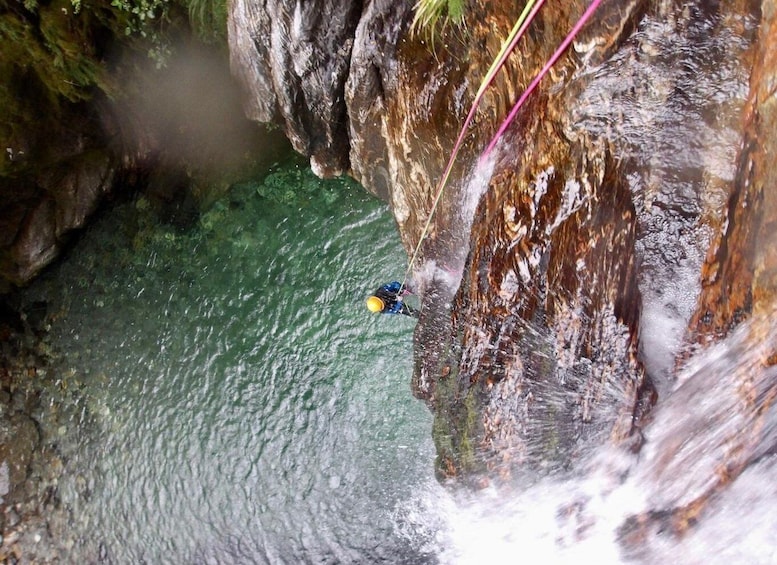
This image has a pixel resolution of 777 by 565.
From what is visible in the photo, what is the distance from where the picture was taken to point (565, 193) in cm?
297

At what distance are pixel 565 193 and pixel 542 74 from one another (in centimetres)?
69

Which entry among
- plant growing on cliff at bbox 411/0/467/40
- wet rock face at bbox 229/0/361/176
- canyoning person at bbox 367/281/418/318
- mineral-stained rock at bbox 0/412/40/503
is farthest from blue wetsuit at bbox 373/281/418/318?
mineral-stained rock at bbox 0/412/40/503

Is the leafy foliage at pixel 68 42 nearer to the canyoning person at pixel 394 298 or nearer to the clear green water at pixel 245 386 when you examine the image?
the clear green water at pixel 245 386

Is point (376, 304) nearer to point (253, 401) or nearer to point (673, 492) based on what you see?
point (253, 401)

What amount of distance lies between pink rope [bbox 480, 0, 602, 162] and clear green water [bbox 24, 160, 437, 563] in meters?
2.32

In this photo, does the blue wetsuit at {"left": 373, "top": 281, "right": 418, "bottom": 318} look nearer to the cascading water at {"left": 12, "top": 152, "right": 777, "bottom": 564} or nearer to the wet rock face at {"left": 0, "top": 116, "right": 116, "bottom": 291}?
the cascading water at {"left": 12, "top": 152, "right": 777, "bottom": 564}

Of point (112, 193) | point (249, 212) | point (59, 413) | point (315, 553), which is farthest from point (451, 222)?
point (59, 413)

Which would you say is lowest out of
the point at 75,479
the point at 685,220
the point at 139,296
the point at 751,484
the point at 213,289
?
the point at 75,479

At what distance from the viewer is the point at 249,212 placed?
21.8ft

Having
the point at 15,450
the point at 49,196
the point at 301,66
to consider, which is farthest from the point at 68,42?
the point at 15,450

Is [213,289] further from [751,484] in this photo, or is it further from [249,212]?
[751,484]

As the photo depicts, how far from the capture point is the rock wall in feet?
8.63

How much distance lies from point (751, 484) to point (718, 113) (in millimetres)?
2052

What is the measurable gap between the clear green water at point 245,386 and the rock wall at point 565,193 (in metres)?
1.20
